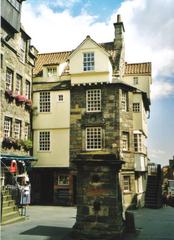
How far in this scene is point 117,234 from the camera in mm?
13789

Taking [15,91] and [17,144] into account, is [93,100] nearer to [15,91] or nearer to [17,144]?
[15,91]

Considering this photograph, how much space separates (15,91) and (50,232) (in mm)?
13748

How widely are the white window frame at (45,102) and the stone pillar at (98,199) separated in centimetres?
1514

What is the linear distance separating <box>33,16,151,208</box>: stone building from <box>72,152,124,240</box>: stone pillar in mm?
12494

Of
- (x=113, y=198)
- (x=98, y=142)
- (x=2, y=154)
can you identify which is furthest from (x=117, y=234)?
(x=98, y=142)

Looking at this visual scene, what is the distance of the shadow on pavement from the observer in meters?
14.3

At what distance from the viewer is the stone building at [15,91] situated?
2386 centimetres

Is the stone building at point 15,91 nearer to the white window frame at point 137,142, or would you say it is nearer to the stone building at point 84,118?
the stone building at point 84,118

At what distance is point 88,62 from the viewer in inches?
1110

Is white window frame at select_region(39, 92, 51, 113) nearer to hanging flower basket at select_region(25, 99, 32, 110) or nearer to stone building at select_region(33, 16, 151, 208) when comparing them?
stone building at select_region(33, 16, 151, 208)

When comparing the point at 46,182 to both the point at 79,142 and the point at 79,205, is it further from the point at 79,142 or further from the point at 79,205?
the point at 79,205

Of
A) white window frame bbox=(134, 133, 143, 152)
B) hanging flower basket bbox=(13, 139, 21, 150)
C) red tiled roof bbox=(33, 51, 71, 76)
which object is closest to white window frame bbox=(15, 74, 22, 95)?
red tiled roof bbox=(33, 51, 71, 76)

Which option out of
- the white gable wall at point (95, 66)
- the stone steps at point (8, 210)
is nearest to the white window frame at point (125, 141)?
the white gable wall at point (95, 66)

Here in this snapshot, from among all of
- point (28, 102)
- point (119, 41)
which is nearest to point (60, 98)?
point (28, 102)
